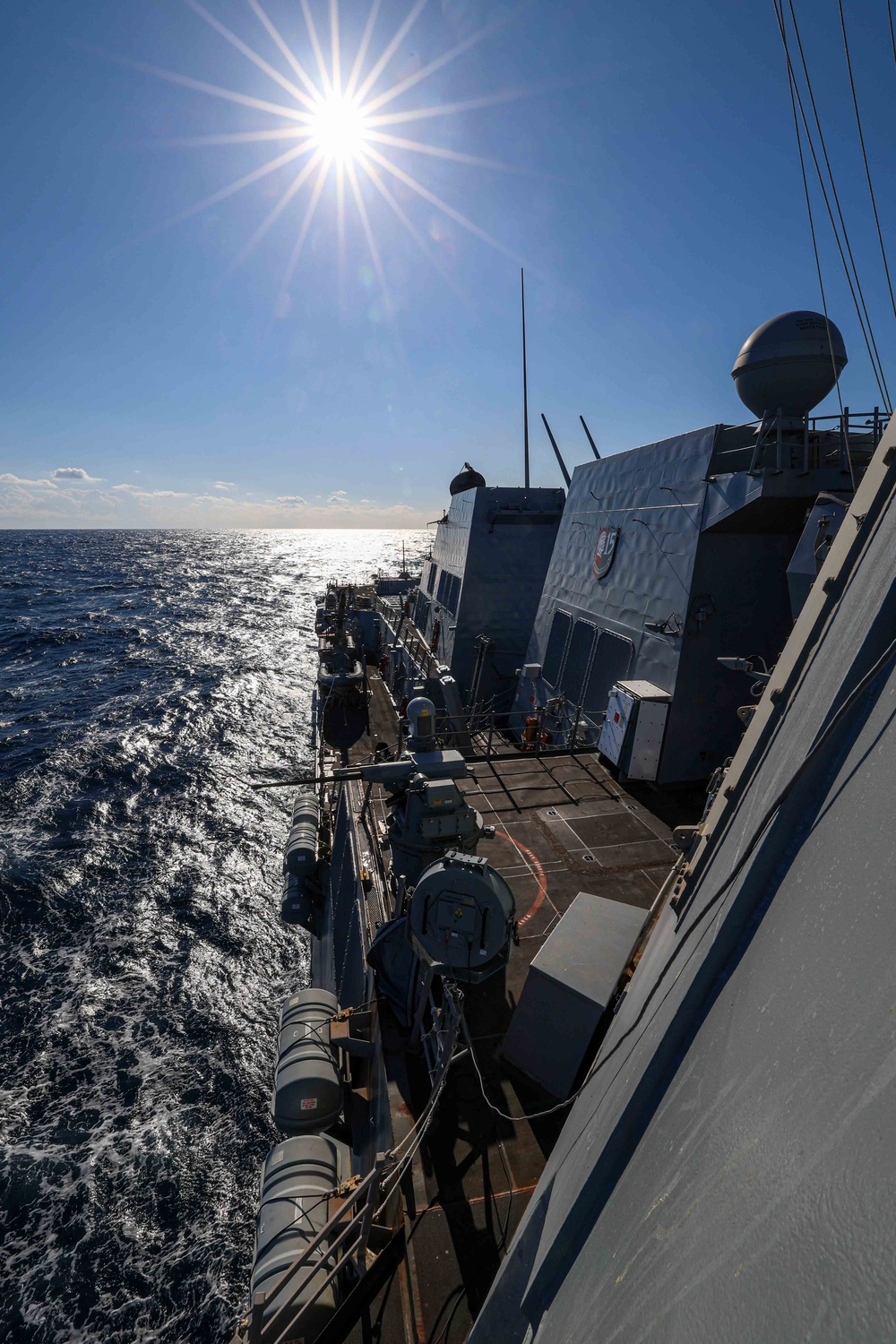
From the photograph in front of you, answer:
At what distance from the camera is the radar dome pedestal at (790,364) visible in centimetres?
1119

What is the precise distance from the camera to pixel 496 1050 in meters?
6.83

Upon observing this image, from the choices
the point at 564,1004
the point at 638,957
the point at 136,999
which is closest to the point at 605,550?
the point at 638,957

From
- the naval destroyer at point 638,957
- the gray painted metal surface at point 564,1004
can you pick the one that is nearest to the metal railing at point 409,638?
the naval destroyer at point 638,957

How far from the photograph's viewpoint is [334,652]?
26.5m

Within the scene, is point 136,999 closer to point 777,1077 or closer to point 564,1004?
point 564,1004

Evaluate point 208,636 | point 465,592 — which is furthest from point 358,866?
point 208,636

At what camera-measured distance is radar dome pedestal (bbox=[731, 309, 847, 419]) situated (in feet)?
36.7

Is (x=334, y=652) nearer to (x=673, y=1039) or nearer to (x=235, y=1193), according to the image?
(x=235, y=1193)

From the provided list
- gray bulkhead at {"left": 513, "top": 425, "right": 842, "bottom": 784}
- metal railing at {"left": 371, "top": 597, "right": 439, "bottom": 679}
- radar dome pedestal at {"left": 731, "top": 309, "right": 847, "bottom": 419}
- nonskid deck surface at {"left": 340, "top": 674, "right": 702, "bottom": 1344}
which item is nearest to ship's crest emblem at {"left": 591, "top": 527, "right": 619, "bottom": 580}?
gray bulkhead at {"left": 513, "top": 425, "right": 842, "bottom": 784}

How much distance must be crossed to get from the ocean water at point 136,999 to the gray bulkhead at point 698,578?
1102 cm

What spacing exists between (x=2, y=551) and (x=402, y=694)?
15344 cm

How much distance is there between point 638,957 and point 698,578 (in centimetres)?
813

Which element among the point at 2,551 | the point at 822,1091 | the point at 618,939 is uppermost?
the point at 822,1091

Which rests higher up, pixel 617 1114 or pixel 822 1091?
pixel 822 1091
